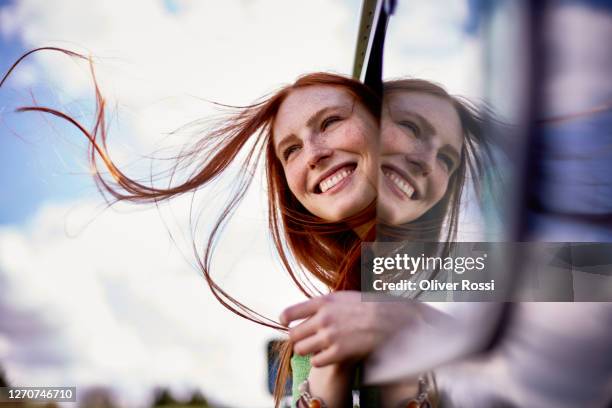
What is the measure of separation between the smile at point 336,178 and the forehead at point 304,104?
0.12 m

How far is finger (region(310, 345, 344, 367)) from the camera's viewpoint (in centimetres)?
83

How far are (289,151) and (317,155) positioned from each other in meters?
0.07

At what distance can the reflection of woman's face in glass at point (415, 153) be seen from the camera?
2.60 ft

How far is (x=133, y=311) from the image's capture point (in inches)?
44.8

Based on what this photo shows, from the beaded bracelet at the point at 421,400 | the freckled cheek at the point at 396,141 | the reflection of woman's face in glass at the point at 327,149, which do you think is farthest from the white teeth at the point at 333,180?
the beaded bracelet at the point at 421,400

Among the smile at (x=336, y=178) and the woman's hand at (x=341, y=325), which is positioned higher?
the smile at (x=336, y=178)

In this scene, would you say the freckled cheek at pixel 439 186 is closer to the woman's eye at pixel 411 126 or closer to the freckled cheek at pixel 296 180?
the woman's eye at pixel 411 126

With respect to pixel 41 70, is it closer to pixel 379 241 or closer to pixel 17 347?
pixel 17 347

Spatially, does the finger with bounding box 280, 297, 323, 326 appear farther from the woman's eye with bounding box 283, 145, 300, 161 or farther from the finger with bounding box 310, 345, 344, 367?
the woman's eye with bounding box 283, 145, 300, 161

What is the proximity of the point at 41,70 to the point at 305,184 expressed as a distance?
593 mm

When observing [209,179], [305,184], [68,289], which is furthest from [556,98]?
[68,289]

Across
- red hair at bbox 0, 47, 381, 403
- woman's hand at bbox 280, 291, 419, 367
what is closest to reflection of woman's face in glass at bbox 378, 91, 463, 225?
woman's hand at bbox 280, 291, 419, 367

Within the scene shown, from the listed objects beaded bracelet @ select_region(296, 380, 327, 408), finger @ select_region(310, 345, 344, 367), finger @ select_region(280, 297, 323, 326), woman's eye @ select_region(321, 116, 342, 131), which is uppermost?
woman's eye @ select_region(321, 116, 342, 131)

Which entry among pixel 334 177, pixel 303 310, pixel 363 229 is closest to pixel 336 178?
pixel 334 177
